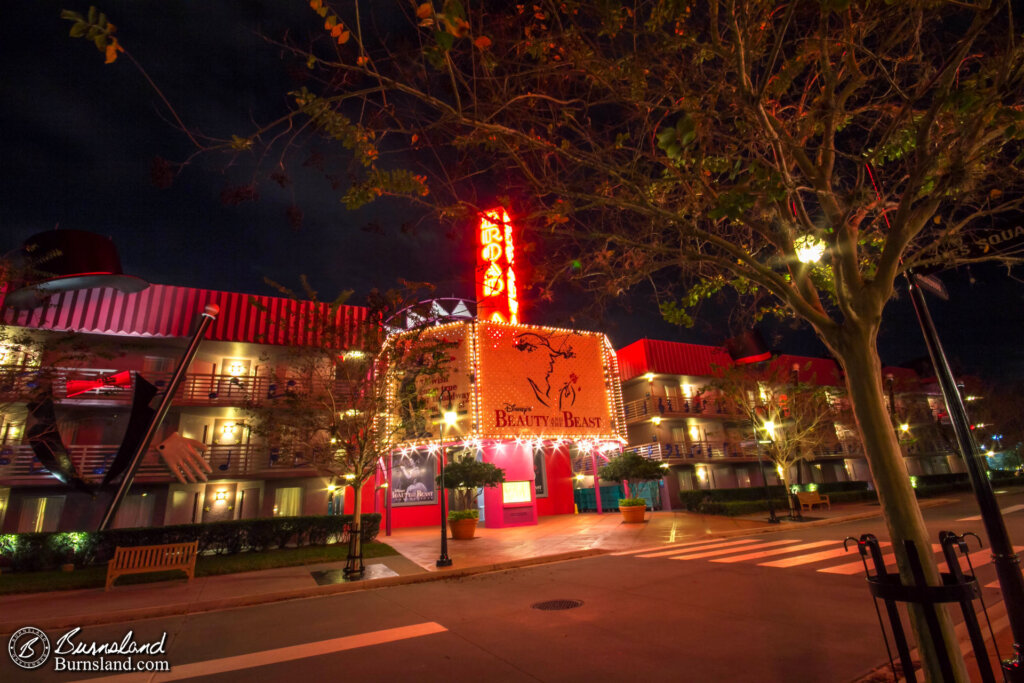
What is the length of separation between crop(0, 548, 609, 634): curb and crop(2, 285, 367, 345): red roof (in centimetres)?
824

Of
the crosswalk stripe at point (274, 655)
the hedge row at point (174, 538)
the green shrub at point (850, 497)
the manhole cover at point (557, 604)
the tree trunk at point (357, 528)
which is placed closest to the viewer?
the crosswalk stripe at point (274, 655)

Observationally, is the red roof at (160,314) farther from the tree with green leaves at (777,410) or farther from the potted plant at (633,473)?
the tree with green leaves at (777,410)

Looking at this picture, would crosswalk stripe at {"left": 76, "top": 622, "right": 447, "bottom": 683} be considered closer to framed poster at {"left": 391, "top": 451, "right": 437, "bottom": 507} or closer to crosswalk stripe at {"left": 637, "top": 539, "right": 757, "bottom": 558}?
crosswalk stripe at {"left": 637, "top": 539, "right": 757, "bottom": 558}

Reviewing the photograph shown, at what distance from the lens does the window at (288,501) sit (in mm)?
21250

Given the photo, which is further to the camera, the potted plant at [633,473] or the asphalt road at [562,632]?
the potted plant at [633,473]

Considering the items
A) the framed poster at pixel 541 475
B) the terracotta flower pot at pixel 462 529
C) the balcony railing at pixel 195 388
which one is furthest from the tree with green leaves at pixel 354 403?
the framed poster at pixel 541 475

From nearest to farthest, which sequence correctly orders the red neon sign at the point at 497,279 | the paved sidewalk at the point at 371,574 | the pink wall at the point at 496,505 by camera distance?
the paved sidewalk at the point at 371,574, the pink wall at the point at 496,505, the red neon sign at the point at 497,279

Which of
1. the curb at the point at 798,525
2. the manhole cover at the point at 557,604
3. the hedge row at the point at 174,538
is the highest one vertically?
the hedge row at the point at 174,538

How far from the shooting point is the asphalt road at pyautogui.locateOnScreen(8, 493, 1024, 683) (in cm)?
490

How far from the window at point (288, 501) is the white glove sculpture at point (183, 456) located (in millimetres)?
3532

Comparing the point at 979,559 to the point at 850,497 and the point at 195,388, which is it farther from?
the point at 195,388

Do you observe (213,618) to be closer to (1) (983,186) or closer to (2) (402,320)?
(2) (402,320)

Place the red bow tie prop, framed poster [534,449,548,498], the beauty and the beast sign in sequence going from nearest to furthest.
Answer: the red bow tie prop, the beauty and the beast sign, framed poster [534,449,548,498]

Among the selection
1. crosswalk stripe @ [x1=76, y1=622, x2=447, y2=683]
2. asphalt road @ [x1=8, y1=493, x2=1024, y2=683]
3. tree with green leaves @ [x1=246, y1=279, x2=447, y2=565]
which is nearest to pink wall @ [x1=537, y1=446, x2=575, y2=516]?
tree with green leaves @ [x1=246, y1=279, x2=447, y2=565]
